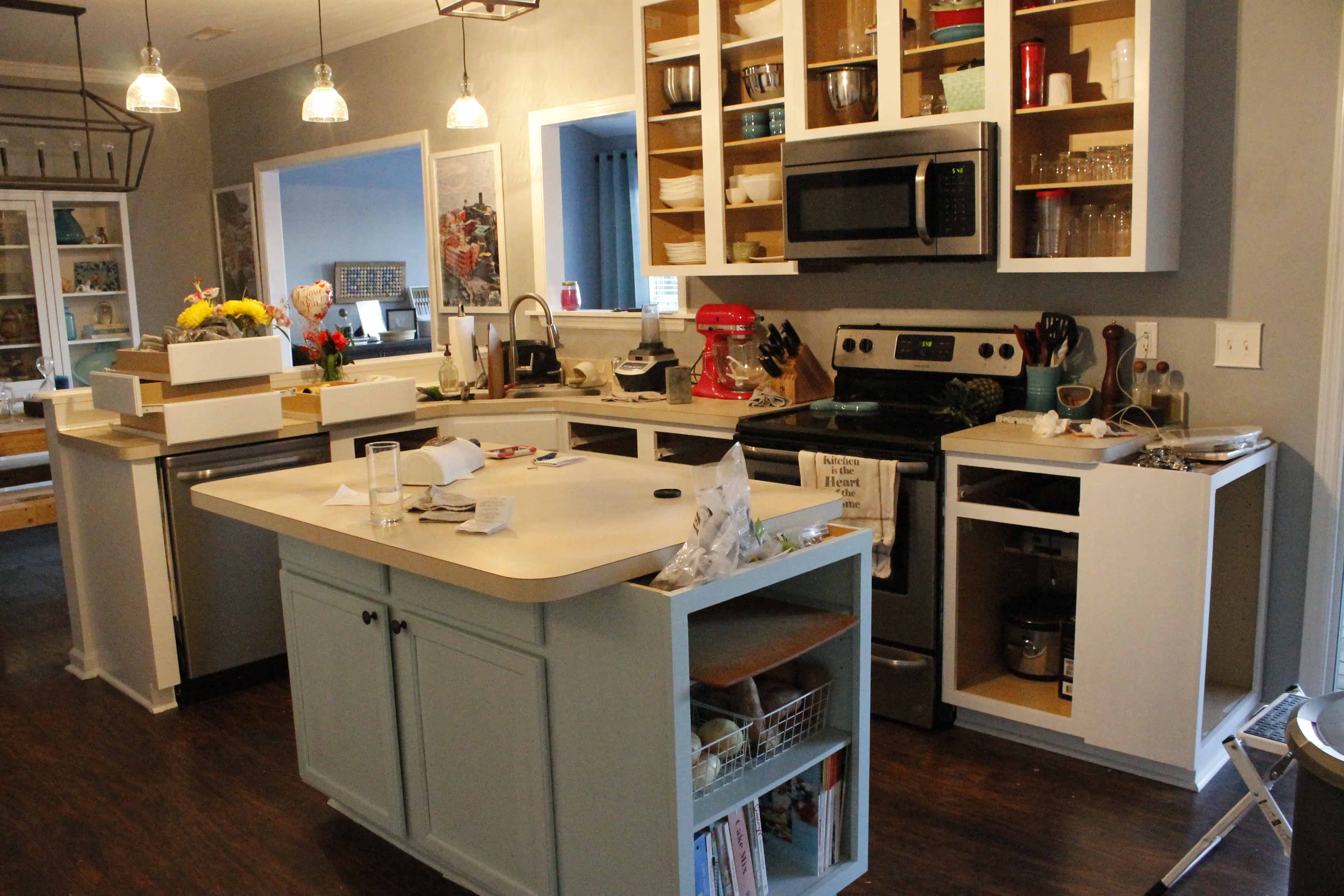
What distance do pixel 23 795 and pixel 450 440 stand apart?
1520mm

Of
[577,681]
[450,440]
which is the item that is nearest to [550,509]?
[577,681]

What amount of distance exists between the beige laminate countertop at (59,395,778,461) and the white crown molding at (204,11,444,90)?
2.12 m

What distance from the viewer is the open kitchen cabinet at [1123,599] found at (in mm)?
2600

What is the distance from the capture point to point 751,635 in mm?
1974

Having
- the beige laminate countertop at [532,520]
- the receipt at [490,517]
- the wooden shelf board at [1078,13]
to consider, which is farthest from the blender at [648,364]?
the receipt at [490,517]

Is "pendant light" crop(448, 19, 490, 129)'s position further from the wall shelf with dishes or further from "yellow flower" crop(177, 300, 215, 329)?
the wall shelf with dishes

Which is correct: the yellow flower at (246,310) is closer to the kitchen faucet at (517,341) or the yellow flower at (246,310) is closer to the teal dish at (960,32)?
the kitchen faucet at (517,341)

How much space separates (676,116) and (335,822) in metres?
2.69

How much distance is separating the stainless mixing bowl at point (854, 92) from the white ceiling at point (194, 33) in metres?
2.56

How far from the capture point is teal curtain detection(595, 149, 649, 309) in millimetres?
7793

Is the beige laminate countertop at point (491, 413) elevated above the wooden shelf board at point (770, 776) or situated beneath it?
elevated above

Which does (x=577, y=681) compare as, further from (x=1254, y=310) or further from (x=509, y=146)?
(x=509, y=146)

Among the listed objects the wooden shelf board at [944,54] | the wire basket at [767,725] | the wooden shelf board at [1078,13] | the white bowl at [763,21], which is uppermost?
the white bowl at [763,21]

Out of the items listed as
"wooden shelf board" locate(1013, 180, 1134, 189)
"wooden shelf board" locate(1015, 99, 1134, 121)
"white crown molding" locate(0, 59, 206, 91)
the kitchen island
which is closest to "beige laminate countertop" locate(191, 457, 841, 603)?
the kitchen island
